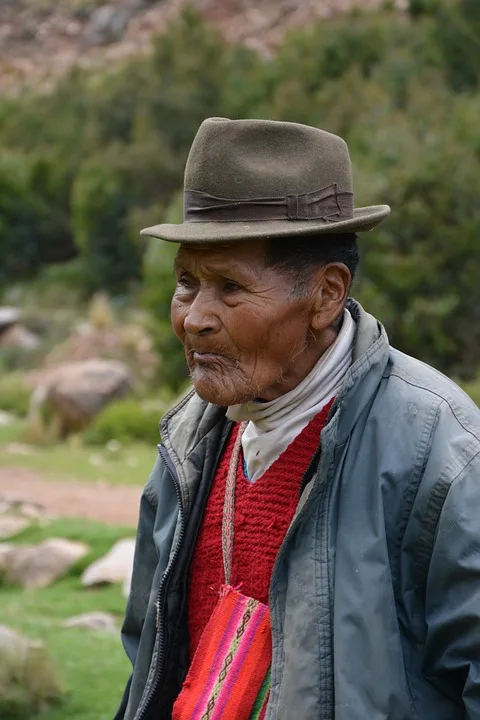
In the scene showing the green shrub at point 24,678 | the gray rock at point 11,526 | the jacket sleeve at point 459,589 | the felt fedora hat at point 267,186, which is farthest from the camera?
the gray rock at point 11,526

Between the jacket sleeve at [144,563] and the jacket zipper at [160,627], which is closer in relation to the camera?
the jacket zipper at [160,627]

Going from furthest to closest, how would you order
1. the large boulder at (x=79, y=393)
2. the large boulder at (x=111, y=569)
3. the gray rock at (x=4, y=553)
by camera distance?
the large boulder at (x=79, y=393) → the gray rock at (x=4, y=553) → the large boulder at (x=111, y=569)

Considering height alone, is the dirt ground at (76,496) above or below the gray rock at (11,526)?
below

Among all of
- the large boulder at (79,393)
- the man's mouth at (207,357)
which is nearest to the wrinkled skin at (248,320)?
the man's mouth at (207,357)

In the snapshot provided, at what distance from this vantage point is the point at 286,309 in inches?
104

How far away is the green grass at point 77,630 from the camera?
5850 millimetres

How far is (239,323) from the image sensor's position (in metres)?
2.62

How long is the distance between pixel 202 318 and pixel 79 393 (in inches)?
638

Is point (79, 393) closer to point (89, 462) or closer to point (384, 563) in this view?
point (89, 462)

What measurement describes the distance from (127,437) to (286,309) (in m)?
14.4

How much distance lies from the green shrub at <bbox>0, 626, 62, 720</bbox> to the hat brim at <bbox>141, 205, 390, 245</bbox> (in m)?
3.48

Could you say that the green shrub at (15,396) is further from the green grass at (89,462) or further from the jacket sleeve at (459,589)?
the jacket sleeve at (459,589)

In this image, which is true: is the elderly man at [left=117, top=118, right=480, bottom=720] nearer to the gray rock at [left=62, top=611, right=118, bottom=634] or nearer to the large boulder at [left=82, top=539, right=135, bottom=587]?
the gray rock at [left=62, top=611, right=118, bottom=634]

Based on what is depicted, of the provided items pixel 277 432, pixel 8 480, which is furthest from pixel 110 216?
pixel 277 432
